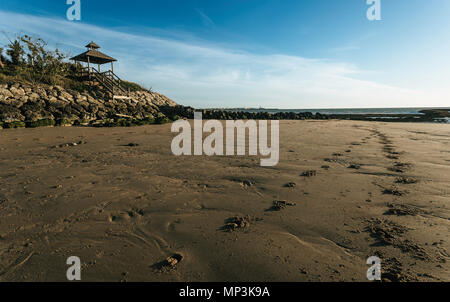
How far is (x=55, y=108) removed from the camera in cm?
1477

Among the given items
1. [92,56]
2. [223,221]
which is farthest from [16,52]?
[223,221]

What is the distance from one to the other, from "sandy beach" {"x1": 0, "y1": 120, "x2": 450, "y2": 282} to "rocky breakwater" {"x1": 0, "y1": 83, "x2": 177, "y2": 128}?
30.1 feet

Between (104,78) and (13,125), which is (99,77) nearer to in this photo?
(104,78)

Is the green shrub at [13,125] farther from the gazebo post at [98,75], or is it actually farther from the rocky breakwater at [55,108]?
the gazebo post at [98,75]

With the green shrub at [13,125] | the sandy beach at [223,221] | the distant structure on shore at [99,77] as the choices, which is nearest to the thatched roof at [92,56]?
the distant structure on shore at [99,77]

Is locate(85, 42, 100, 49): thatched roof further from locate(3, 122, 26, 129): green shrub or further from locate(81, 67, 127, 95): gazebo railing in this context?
locate(3, 122, 26, 129): green shrub

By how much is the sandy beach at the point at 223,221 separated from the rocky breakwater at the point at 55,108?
9.16 metres

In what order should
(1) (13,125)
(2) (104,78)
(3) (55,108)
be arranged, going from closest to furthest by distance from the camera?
(1) (13,125), (3) (55,108), (2) (104,78)

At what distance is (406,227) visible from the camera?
2615 mm

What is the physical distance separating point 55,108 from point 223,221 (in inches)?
665

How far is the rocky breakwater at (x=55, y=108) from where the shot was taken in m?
12.7

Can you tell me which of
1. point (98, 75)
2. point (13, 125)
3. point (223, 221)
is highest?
point (98, 75)
